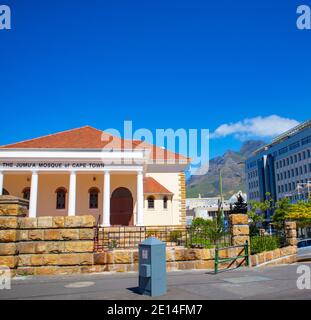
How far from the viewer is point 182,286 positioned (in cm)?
898

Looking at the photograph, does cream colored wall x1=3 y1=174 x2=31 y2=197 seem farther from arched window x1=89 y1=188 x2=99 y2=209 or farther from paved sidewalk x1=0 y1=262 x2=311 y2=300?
paved sidewalk x1=0 y1=262 x2=311 y2=300

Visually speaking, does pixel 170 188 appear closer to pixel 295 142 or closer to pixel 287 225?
pixel 287 225

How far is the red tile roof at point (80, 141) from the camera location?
96.6 feet

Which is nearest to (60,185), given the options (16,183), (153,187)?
(16,183)

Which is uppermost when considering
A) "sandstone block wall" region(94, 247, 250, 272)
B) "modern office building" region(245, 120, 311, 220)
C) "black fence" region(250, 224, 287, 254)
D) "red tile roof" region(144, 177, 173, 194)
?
"modern office building" region(245, 120, 311, 220)

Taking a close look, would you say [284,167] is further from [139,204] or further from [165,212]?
[139,204]

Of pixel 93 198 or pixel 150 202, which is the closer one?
pixel 93 198

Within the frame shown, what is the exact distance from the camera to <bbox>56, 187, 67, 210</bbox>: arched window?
30422 mm

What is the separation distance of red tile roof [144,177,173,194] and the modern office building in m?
39.5

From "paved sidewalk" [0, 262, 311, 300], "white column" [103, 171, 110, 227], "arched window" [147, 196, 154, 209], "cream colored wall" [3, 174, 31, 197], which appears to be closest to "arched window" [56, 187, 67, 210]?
"cream colored wall" [3, 174, 31, 197]

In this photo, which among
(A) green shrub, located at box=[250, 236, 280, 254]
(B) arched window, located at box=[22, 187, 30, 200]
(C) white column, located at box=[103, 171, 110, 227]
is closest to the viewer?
(A) green shrub, located at box=[250, 236, 280, 254]

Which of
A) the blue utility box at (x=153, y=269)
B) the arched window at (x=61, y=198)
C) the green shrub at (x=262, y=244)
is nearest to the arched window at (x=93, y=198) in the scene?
the arched window at (x=61, y=198)

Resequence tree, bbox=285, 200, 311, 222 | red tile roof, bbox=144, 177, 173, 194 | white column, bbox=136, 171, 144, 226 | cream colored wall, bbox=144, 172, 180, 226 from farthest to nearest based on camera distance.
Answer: tree, bbox=285, 200, 311, 222, red tile roof, bbox=144, 177, 173, 194, cream colored wall, bbox=144, 172, 180, 226, white column, bbox=136, 171, 144, 226

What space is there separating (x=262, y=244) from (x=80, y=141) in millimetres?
20902
